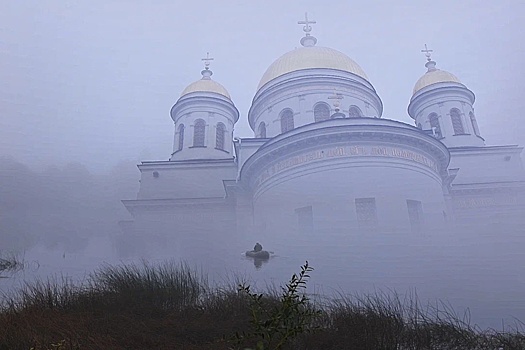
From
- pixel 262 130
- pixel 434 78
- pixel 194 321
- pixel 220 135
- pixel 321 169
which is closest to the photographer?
pixel 194 321

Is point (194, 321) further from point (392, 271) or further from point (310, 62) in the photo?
point (310, 62)

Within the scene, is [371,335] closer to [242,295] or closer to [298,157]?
[242,295]

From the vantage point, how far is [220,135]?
2473cm

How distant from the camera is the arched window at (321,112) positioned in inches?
786

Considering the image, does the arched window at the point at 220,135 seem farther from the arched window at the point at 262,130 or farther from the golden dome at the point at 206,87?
the arched window at the point at 262,130

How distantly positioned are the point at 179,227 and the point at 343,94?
383 inches

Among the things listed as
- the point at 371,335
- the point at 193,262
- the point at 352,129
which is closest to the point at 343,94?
the point at 352,129

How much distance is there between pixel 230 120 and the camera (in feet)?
83.6

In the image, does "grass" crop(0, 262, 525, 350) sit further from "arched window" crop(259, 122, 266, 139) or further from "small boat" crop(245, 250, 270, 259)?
"arched window" crop(259, 122, 266, 139)

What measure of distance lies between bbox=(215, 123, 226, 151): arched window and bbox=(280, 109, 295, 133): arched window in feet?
16.8

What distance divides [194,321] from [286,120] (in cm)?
1493

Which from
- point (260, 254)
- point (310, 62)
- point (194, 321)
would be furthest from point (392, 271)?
point (310, 62)

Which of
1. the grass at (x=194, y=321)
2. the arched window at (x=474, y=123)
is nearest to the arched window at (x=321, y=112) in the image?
the arched window at (x=474, y=123)

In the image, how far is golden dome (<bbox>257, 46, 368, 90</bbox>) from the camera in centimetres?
2114
